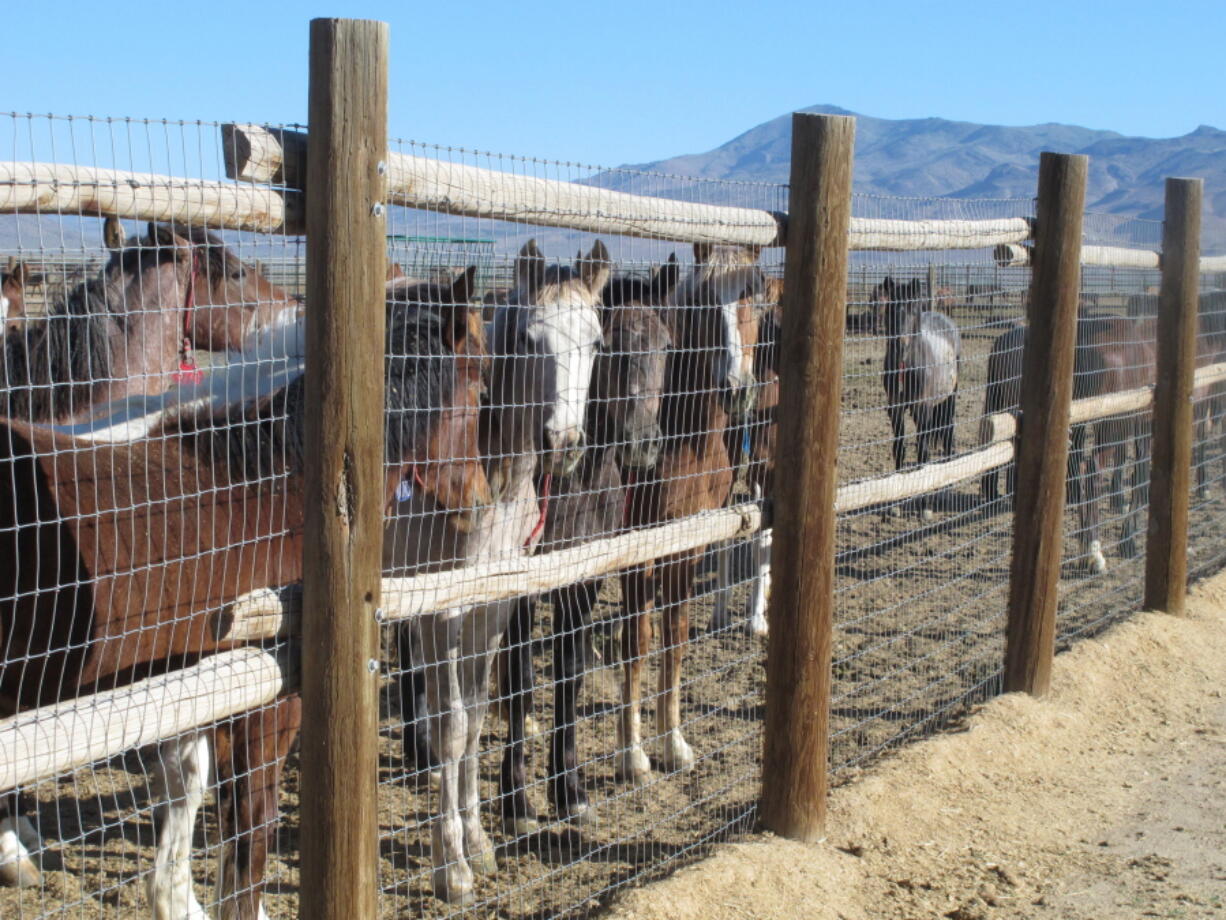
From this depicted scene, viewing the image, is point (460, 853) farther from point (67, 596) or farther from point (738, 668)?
point (738, 668)

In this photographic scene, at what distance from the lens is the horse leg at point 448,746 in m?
3.72

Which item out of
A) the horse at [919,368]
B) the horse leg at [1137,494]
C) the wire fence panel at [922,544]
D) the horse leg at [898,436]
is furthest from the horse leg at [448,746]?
the horse leg at [1137,494]

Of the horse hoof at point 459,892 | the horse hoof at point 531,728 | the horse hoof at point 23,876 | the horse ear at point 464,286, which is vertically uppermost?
the horse ear at point 464,286

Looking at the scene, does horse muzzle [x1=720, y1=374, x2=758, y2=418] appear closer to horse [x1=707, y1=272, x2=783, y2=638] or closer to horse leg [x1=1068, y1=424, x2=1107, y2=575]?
horse [x1=707, y1=272, x2=783, y2=638]

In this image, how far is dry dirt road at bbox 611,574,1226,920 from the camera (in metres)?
3.51

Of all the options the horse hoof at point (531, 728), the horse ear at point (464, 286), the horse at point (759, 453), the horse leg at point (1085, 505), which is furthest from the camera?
the horse leg at point (1085, 505)

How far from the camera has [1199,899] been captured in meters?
3.65

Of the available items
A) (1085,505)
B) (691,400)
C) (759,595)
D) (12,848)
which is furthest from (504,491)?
(1085,505)

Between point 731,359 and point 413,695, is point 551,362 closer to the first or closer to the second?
point 731,359

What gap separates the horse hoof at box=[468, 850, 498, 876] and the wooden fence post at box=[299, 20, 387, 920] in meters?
1.39

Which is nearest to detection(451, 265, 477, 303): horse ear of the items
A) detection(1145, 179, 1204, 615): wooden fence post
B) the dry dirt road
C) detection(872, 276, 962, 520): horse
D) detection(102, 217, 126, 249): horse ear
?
detection(102, 217, 126, 249): horse ear

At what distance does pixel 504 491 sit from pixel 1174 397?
434 centimetres

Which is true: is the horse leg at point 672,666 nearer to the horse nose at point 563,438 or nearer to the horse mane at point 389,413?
the horse nose at point 563,438

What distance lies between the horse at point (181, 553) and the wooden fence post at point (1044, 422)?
9.57 ft
